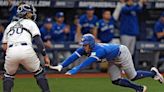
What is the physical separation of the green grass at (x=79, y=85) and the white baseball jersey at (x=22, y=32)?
7.49 feet

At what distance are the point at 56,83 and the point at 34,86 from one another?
0.72 m

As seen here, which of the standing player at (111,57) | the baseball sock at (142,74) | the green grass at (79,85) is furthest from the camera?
the green grass at (79,85)

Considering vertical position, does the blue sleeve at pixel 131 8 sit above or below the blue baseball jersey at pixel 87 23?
above

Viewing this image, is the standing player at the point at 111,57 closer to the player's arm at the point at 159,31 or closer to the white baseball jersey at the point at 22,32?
the white baseball jersey at the point at 22,32

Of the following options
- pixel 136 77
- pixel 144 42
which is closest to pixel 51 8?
pixel 144 42

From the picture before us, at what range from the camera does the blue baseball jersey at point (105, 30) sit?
1348cm

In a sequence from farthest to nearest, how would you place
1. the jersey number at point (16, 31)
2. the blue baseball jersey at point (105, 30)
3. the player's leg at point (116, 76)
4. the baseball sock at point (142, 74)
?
the blue baseball jersey at point (105, 30) → the baseball sock at point (142, 74) → the player's leg at point (116, 76) → the jersey number at point (16, 31)

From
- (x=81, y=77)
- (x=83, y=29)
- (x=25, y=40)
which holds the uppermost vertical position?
(x=25, y=40)

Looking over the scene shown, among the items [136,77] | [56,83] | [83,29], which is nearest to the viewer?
[136,77]

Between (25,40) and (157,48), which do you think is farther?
(157,48)

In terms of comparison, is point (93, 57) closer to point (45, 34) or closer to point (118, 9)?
point (45, 34)

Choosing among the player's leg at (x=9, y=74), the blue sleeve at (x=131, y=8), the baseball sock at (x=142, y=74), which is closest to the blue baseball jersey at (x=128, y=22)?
the blue sleeve at (x=131, y=8)

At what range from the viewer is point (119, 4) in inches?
549

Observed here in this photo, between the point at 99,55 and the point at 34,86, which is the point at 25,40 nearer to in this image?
the point at 99,55
